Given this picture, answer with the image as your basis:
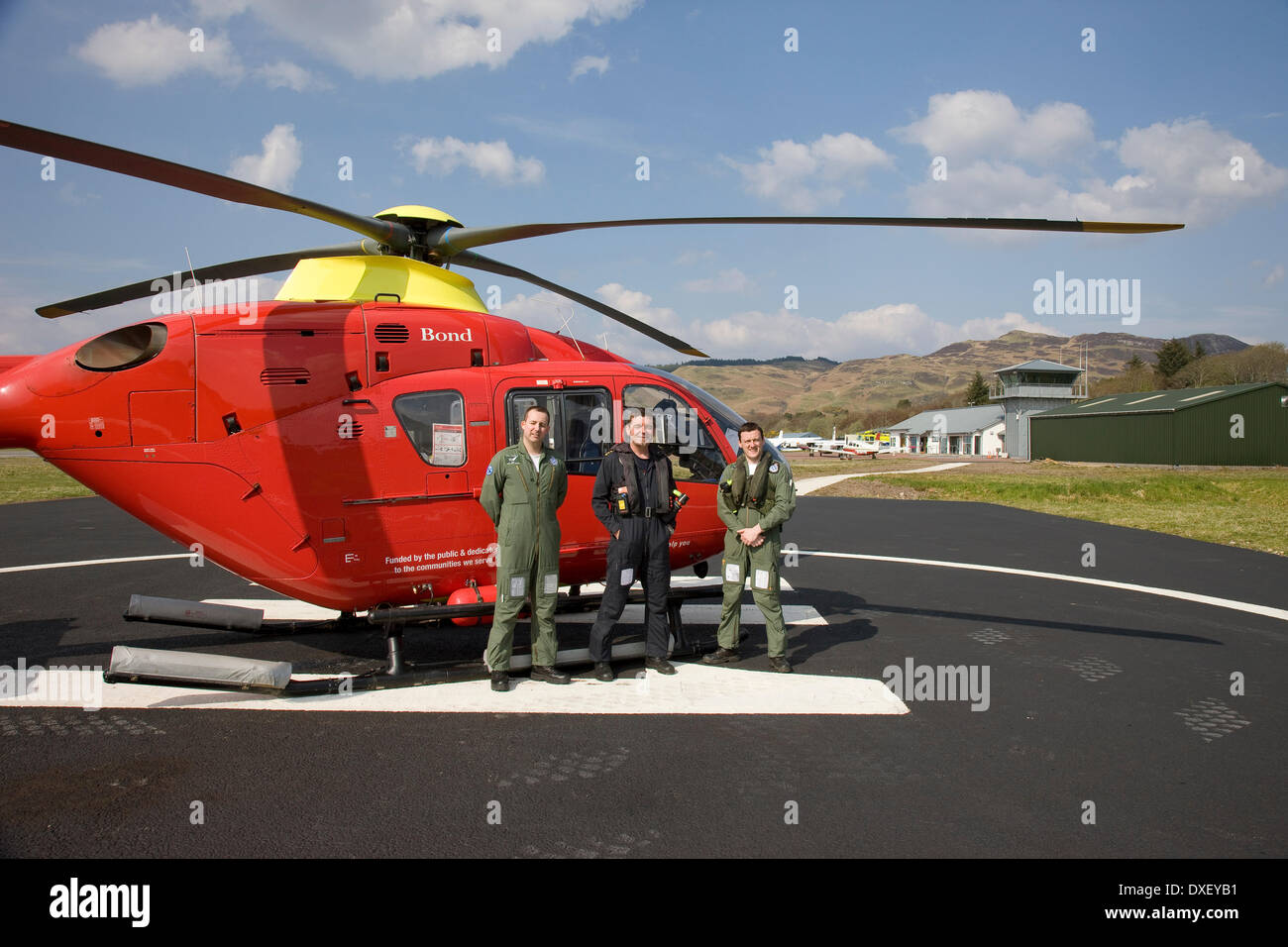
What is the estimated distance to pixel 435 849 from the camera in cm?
382

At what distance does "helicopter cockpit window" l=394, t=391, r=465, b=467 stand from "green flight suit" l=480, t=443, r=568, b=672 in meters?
0.55

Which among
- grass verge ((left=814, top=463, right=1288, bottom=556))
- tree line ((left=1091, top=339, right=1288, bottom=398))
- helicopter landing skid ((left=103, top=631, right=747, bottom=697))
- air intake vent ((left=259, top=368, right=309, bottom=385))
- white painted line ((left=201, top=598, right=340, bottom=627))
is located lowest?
grass verge ((left=814, top=463, right=1288, bottom=556))

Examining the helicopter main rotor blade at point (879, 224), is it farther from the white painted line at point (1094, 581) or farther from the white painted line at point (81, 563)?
the white painted line at point (81, 563)

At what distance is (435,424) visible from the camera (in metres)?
6.60

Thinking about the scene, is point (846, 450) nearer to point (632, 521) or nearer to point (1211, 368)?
point (1211, 368)

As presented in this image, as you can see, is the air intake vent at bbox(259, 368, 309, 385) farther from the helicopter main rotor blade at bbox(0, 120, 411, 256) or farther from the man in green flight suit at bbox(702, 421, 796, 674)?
the man in green flight suit at bbox(702, 421, 796, 674)

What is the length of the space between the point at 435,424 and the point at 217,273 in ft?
9.55

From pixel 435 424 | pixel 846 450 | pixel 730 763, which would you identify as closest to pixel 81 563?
pixel 435 424

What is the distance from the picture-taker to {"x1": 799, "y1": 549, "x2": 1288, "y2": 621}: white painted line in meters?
9.38

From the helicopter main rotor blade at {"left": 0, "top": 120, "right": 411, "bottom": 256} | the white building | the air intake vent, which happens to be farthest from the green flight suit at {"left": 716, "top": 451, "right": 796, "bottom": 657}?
the white building

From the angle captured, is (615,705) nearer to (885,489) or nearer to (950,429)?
(885,489)

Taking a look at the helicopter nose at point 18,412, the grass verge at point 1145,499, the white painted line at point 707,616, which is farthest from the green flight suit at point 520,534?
the grass verge at point 1145,499
